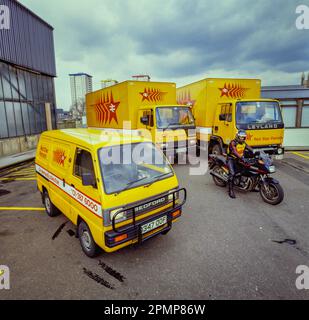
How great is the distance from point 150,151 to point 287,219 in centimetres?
342

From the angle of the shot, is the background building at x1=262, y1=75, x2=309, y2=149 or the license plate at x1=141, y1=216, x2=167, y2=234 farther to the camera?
the background building at x1=262, y1=75, x2=309, y2=149

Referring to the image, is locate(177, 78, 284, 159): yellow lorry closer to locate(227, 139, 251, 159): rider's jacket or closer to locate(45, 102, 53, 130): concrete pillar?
locate(227, 139, 251, 159): rider's jacket

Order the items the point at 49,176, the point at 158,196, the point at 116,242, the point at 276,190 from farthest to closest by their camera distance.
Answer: the point at 276,190 < the point at 49,176 < the point at 158,196 < the point at 116,242

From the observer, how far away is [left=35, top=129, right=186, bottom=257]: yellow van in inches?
120

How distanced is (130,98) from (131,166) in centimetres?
647

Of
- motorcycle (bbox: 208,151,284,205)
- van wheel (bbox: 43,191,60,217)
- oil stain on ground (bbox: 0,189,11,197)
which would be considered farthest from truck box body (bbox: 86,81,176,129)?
van wheel (bbox: 43,191,60,217)

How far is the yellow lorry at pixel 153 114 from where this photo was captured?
8.69 m

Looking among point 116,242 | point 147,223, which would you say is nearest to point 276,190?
point 147,223

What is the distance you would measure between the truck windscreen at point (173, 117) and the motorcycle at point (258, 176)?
113 inches

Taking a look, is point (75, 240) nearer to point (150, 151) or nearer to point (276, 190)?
point (150, 151)

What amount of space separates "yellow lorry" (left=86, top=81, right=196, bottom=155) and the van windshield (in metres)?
4.51

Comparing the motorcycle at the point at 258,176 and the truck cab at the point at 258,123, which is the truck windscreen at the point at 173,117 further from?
the motorcycle at the point at 258,176

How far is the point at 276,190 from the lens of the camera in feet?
17.5

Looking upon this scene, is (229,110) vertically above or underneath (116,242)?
above
